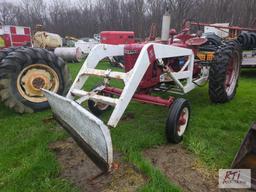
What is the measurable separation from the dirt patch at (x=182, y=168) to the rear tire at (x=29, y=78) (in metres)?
2.36

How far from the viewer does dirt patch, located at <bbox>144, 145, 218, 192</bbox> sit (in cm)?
272

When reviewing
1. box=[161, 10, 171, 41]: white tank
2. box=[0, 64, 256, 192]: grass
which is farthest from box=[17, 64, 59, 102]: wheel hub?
box=[161, 10, 171, 41]: white tank

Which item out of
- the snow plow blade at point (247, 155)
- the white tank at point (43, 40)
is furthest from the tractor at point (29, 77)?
the white tank at point (43, 40)

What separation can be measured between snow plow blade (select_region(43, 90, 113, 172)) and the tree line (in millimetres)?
6723

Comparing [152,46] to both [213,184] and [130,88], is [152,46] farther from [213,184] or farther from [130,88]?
[213,184]

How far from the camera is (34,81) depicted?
4.67m

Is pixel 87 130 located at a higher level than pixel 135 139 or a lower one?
higher

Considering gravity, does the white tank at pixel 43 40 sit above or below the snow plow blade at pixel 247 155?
below

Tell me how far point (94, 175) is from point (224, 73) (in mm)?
2956

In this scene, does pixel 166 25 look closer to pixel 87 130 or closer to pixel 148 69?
pixel 148 69

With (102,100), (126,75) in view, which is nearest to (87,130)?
(102,100)

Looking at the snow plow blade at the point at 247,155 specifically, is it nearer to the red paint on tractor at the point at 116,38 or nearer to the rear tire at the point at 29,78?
the rear tire at the point at 29,78

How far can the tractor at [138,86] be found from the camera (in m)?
2.72

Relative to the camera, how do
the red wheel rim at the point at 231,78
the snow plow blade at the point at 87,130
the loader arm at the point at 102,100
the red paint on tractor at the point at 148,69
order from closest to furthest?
the snow plow blade at the point at 87,130 < the loader arm at the point at 102,100 < the red paint on tractor at the point at 148,69 < the red wheel rim at the point at 231,78
